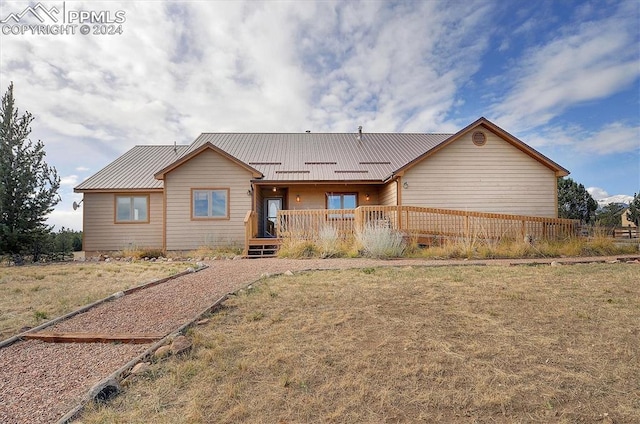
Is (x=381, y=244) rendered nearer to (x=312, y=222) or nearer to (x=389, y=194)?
(x=312, y=222)

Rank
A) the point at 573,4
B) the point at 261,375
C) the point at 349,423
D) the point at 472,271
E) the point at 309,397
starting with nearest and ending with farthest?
the point at 349,423
the point at 309,397
the point at 261,375
the point at 472,271
the point at 573,4

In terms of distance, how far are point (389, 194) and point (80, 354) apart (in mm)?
13851

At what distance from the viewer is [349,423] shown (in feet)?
7.67

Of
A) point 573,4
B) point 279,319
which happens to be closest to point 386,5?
point 573,4

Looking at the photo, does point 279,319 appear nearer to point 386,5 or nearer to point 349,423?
point 349,423

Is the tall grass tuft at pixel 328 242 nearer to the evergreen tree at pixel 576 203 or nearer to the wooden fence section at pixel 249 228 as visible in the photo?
the wooden fence section at pixel 249 228

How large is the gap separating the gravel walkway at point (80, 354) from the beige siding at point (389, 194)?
32.9ft

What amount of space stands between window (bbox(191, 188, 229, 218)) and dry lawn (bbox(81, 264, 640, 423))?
405 inches

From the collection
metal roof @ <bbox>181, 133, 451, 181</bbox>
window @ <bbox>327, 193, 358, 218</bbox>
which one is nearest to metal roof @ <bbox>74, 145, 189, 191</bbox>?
metal roof @ <bbox>181, 133, 451, 181</bbox>

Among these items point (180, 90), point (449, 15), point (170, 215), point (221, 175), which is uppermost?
point (449, 15)

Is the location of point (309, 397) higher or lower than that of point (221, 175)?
lower

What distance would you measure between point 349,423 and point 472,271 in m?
5.90

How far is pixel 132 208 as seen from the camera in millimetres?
15992

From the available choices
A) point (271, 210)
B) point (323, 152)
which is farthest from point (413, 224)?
point (323, 152)
